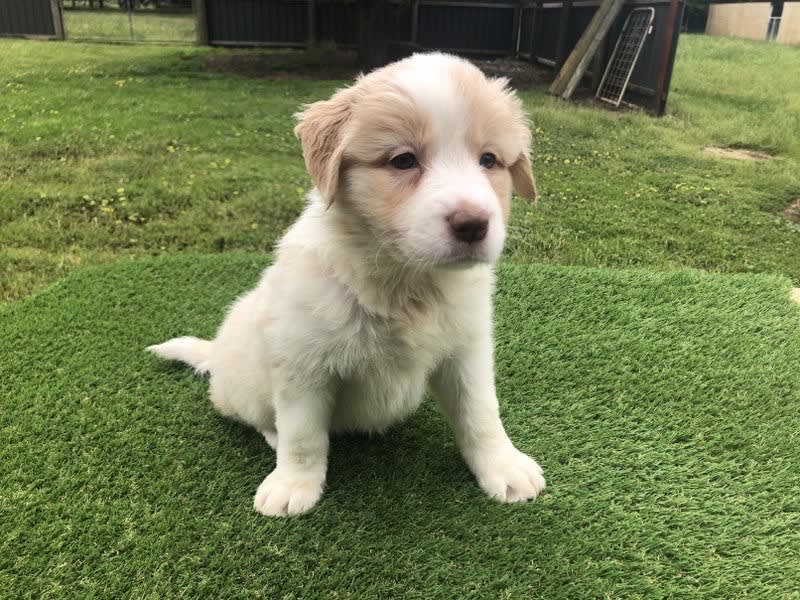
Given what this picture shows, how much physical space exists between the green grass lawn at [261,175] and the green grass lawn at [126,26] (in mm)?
5179

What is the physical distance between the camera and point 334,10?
1559 cm

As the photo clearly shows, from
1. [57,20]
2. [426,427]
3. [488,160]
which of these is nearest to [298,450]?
[426,427]

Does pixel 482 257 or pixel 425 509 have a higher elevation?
pixel 482 257

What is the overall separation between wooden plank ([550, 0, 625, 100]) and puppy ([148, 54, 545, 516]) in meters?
9.90

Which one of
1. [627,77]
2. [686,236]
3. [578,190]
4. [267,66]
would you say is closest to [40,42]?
[267,66]

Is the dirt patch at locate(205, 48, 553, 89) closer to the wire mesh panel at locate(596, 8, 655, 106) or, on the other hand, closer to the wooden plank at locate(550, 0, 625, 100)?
the wooden plank at locate(550, 0, 625, 100)

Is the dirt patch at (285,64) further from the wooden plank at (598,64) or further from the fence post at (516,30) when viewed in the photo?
the wooden plank at (598,64)

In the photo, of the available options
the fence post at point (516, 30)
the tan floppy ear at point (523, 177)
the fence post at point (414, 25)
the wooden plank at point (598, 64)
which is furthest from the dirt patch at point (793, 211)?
the fence post at point (414, 25)

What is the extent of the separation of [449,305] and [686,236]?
399cm

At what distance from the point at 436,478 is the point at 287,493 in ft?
1.87

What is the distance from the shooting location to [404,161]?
1858mm

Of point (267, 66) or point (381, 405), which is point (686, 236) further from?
point (267, 66)

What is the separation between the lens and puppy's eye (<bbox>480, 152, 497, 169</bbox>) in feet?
6.36

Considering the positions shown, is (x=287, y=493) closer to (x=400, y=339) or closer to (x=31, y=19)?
(x=400, y=339)
